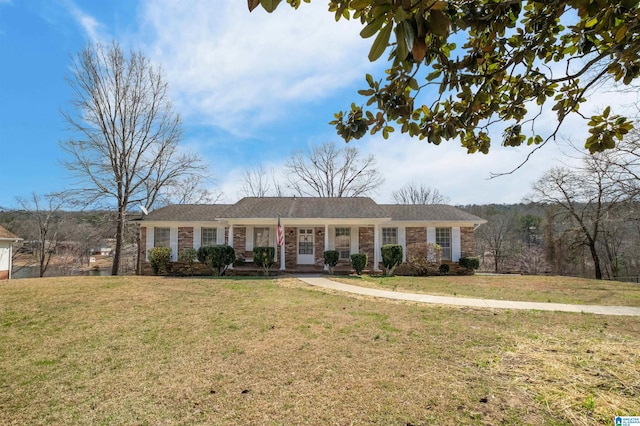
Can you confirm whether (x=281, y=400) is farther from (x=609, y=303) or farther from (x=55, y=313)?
(x=609, y=303)

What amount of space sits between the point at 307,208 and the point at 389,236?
4.67 metres

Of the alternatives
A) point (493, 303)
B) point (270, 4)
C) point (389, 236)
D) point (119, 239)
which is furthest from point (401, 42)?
point (119, 239)

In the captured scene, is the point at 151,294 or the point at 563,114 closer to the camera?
the point at 563,114

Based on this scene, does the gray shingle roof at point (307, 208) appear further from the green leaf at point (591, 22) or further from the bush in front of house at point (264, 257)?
the green leaf at point (591, 22)

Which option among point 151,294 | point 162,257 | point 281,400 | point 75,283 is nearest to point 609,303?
point 281,400

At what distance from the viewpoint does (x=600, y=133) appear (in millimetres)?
2174

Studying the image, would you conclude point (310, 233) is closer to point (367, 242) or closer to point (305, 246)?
point (305, 246)

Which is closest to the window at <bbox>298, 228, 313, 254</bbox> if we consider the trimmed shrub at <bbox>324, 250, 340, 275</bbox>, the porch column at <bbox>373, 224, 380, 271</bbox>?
the trimmed shrub at <bbox>324, 250, 340, 275</bbox>

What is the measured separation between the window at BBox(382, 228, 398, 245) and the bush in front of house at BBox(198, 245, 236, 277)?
7.82m

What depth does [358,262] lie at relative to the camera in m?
14.9

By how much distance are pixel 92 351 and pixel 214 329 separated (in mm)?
1761

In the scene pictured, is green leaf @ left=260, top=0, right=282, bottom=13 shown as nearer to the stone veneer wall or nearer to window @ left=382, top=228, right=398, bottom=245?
the stone veneer wall

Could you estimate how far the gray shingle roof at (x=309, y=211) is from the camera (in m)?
16.1

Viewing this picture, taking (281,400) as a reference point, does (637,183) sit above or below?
above
